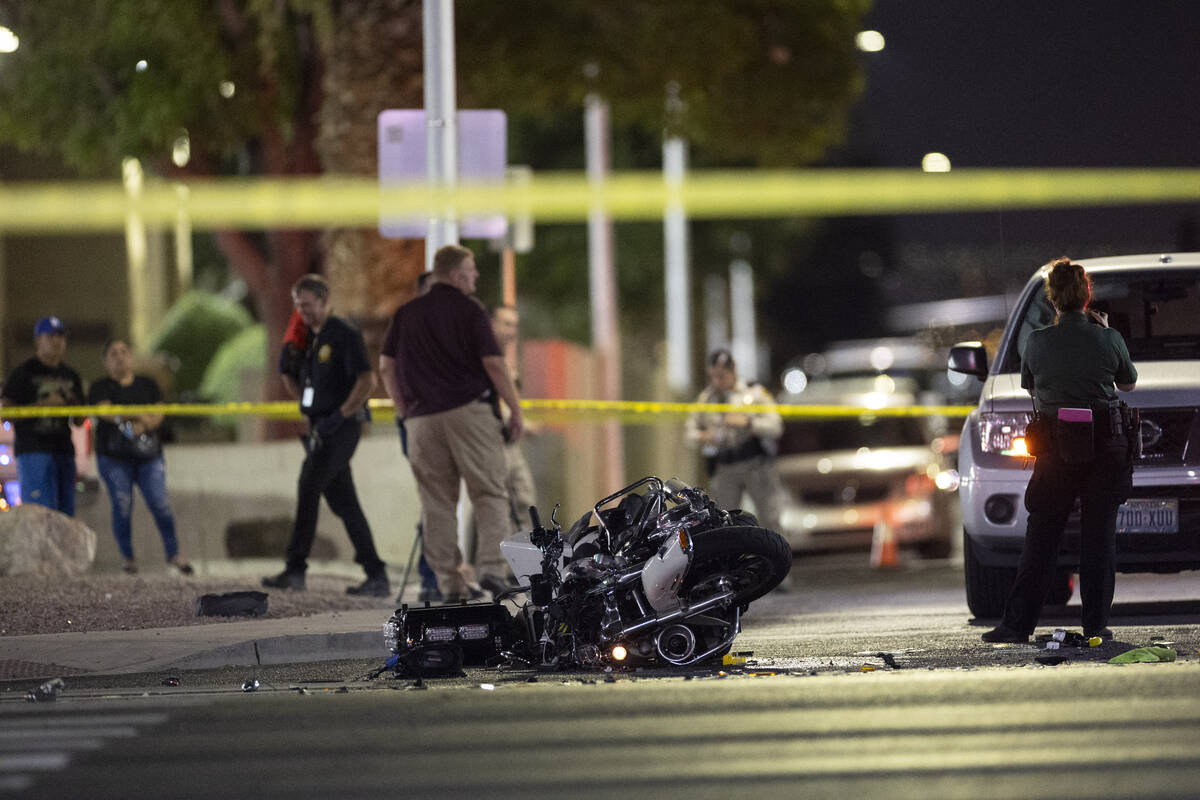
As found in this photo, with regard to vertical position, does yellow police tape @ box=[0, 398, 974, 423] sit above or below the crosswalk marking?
above

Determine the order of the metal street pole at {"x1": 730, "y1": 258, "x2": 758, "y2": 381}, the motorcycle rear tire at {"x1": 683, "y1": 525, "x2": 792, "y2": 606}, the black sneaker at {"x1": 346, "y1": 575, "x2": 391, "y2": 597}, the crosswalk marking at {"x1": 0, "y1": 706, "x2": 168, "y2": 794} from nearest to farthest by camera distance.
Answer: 1. the crosswalk marking at {"x1": 0, "y1": 706, "x2": 168, "y2": 794}
2. the motorcycle rear tire at {"x1": 683, "y1": 525, "x2": 792, "y2": 606}
3. the black sneaker at {"x1": 346, "y1": 575, "x2": 391, "y2": 597}
4. the metal street pole at {"x1": 730, "y1": 258, "x2": 758, "y2": 381}

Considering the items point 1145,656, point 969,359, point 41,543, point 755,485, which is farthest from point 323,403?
point 1145,656

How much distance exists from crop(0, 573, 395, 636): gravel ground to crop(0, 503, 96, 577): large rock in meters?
0.22

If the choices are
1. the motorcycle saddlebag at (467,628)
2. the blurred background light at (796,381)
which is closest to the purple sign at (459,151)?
the motorcycle saddlebag at (467,628)

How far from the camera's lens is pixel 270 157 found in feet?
77.4

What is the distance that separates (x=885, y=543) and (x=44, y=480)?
8138 mm

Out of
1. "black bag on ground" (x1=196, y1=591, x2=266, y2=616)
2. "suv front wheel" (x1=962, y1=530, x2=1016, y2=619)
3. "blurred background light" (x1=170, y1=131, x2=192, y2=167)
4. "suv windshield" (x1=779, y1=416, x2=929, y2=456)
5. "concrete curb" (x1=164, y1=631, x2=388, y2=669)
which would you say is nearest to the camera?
"concrete curb" (x1=164, y1=631, x2=388, y2=669)

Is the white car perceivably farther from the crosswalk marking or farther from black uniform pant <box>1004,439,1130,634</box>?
the crosswalk marking

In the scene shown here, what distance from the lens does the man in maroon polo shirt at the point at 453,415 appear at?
12.4m

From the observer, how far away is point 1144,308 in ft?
39.8

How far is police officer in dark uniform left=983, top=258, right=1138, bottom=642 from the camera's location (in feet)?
32.7

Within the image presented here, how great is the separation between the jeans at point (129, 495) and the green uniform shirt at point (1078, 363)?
7586 millimetres

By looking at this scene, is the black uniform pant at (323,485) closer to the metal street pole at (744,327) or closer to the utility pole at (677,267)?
the utility pole at (677,267)

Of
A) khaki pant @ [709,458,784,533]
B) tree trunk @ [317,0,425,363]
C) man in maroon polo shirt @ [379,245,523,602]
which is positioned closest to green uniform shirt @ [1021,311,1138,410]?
man in maroon polo shirt @ [379,245,523,602]
